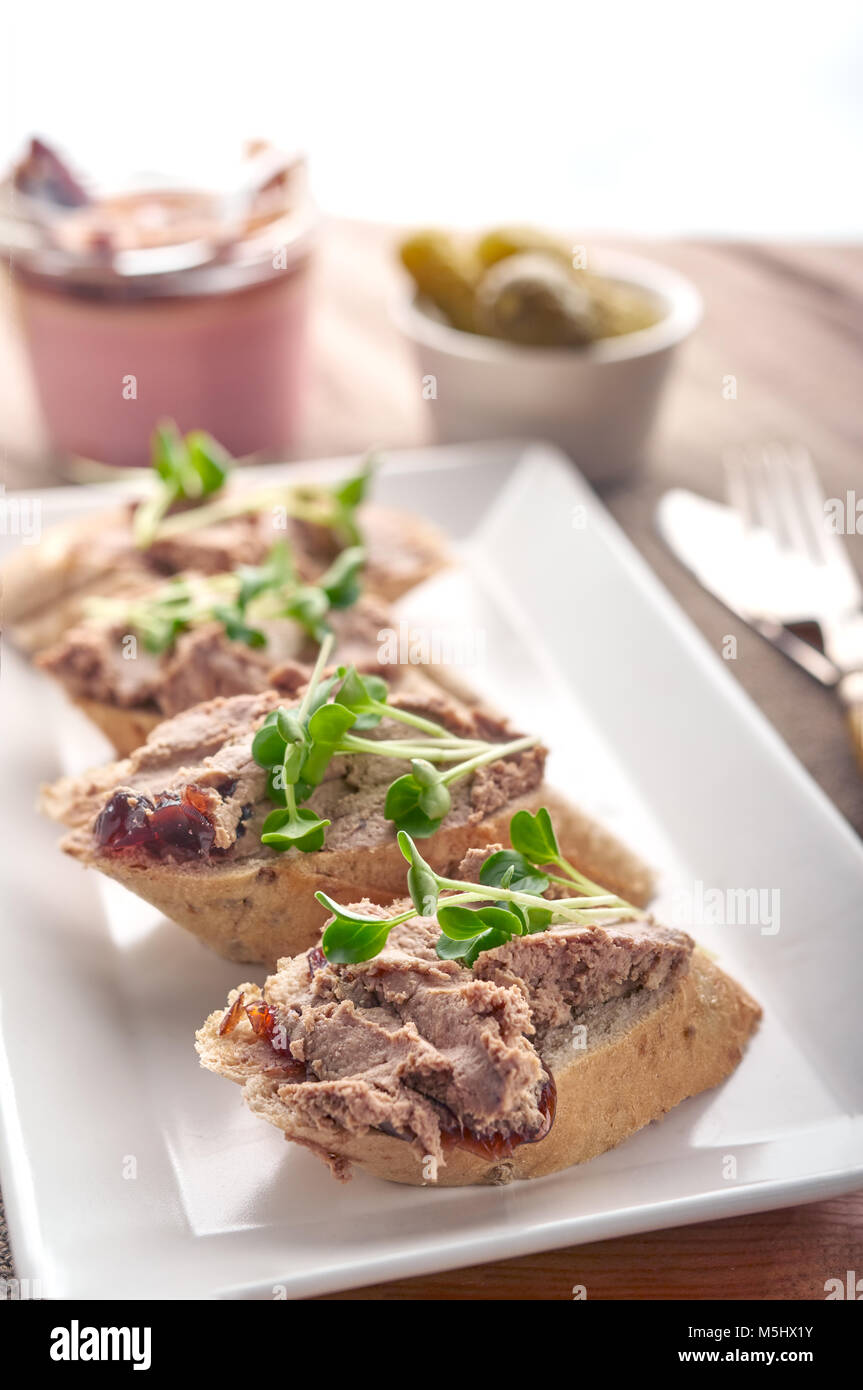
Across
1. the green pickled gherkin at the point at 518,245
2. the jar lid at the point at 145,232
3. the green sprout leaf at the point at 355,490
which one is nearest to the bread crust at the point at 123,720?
the green sprout leaf at the point at 355,490

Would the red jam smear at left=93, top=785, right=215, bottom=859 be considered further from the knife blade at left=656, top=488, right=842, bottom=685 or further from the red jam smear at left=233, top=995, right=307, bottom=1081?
the knife blade at left=656, top=488, right=842, bottom=685

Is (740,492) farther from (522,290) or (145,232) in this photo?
(145,232)

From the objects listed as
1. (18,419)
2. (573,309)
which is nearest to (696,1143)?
(573,309)

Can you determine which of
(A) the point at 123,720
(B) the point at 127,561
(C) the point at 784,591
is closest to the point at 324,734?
(A) the point at 123,720

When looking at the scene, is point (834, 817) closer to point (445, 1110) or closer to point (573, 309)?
point (445, 1110)

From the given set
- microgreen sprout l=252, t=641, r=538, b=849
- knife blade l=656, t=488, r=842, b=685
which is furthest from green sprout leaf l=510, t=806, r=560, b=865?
knife blade l=656, t=488, r=842, b=685

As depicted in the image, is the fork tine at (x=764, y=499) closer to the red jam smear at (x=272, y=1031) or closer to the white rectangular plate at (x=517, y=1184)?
the white rectangular plate at (x=517, y=1184)
